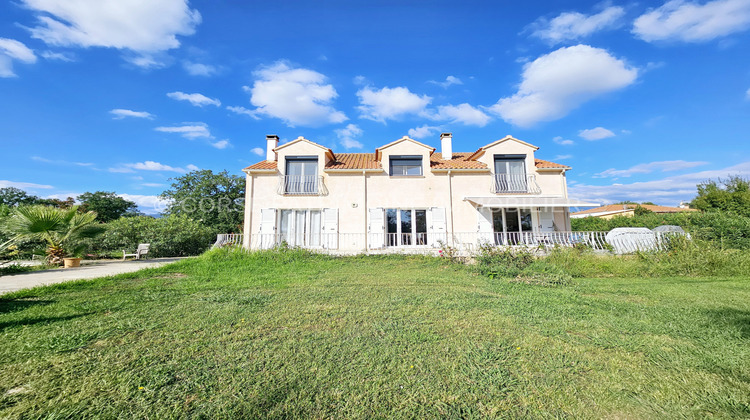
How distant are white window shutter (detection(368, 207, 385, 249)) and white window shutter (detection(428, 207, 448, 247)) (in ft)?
8.42

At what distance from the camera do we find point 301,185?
16.0 m

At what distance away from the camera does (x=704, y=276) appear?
28.1ft

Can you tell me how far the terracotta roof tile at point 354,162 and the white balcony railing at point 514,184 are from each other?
6.58m

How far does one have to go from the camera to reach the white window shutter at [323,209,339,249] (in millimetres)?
15398

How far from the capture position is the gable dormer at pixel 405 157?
16266mm

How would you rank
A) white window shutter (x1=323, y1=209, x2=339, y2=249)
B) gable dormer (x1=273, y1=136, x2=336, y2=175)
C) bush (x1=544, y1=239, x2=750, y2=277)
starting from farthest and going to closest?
1. gable dormer (x1=273, y1=136, x2=336, y2=175)
2. white window shutter (x1=323, y1=209, x2=339, y2=249)
3. bush (x1=544, y1=239, x2=750, y2=277)


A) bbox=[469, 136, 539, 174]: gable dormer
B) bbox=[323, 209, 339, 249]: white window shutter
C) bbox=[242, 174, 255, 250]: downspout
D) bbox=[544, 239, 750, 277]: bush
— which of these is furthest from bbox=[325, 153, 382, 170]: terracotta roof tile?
bbox=[544, 239, 750, 277]: bush

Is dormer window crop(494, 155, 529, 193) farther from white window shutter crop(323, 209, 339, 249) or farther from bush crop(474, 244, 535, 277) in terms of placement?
white window shutter crop(323, 209, 339, 249)

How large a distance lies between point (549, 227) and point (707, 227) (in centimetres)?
568

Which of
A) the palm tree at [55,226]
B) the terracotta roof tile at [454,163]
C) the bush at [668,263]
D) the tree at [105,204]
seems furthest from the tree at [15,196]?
the bush at [668,263]

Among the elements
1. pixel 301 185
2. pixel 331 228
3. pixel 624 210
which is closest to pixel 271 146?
pixel 301 185

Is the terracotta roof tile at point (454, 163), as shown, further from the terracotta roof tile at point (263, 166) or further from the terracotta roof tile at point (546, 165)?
Answer: the terracotta roof tile at point (263, 166)

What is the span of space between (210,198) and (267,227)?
63.0ft

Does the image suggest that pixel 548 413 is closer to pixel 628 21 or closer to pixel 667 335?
pixel 667 335
